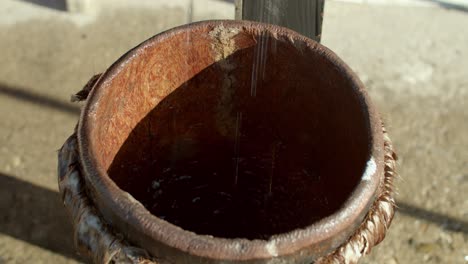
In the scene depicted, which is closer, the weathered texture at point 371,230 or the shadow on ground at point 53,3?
the weathered texture at point 371,230

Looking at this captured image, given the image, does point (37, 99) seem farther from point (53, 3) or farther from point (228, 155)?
point (228, 155)

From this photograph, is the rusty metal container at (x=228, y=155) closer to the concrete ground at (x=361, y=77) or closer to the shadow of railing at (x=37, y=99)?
the concrete ground at (x=361, y=77)

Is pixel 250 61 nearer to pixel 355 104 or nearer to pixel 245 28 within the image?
pixel 245 28

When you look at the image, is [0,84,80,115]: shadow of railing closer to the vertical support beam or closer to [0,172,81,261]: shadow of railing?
[0,172,81,261]: shadow of railing

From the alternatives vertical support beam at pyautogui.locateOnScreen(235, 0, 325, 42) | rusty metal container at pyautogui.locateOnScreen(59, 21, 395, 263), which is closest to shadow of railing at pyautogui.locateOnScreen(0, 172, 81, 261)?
rusty metal container at pyautogui.locateOnScreen(59, 21, 395, 263)

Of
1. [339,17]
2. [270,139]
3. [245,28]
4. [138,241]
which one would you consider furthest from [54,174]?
[339,17]

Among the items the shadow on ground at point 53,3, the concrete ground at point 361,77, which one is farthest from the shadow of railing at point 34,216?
the shadow on ground at point 53,3
